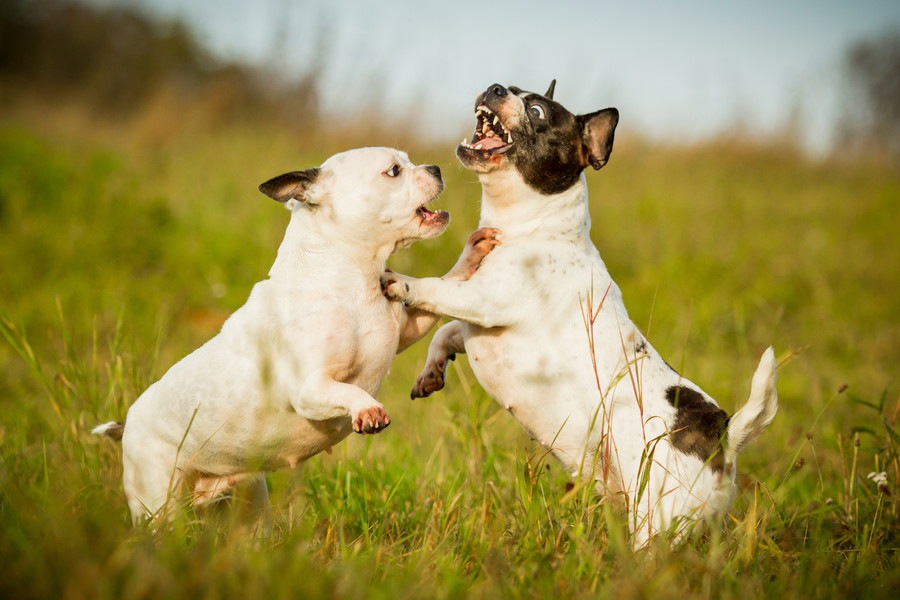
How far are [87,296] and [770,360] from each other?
6.31 meters

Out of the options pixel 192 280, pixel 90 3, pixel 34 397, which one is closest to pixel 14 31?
pixel 90 3

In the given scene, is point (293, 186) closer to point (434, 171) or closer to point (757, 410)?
point (434, 171)

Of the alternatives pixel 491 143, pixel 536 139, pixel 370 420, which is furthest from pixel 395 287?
pixel 536 139

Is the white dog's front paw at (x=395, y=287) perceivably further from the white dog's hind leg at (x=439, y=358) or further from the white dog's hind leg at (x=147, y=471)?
the white dog's hind leg at (x=147, y=471)

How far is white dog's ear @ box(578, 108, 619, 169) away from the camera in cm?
424

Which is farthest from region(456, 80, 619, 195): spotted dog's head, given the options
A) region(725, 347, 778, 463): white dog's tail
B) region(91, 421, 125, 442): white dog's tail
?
region(91, 421, 125, 442): white dog's tail

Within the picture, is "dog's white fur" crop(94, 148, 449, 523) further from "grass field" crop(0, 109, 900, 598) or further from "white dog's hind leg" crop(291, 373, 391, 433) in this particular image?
"grass field" crop(0, 109, 900, 598)

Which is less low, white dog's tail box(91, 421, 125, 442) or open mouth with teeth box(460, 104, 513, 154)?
open mouth with teeth box(460, 104, 513, 154)

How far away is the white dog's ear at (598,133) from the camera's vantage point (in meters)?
4.24

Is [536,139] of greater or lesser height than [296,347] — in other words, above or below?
above

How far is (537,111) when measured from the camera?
14.0 ft

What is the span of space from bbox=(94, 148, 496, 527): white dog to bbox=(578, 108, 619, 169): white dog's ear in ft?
2.73

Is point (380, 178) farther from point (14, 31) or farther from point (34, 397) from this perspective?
point (14, 31)

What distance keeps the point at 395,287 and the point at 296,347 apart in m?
0.54
